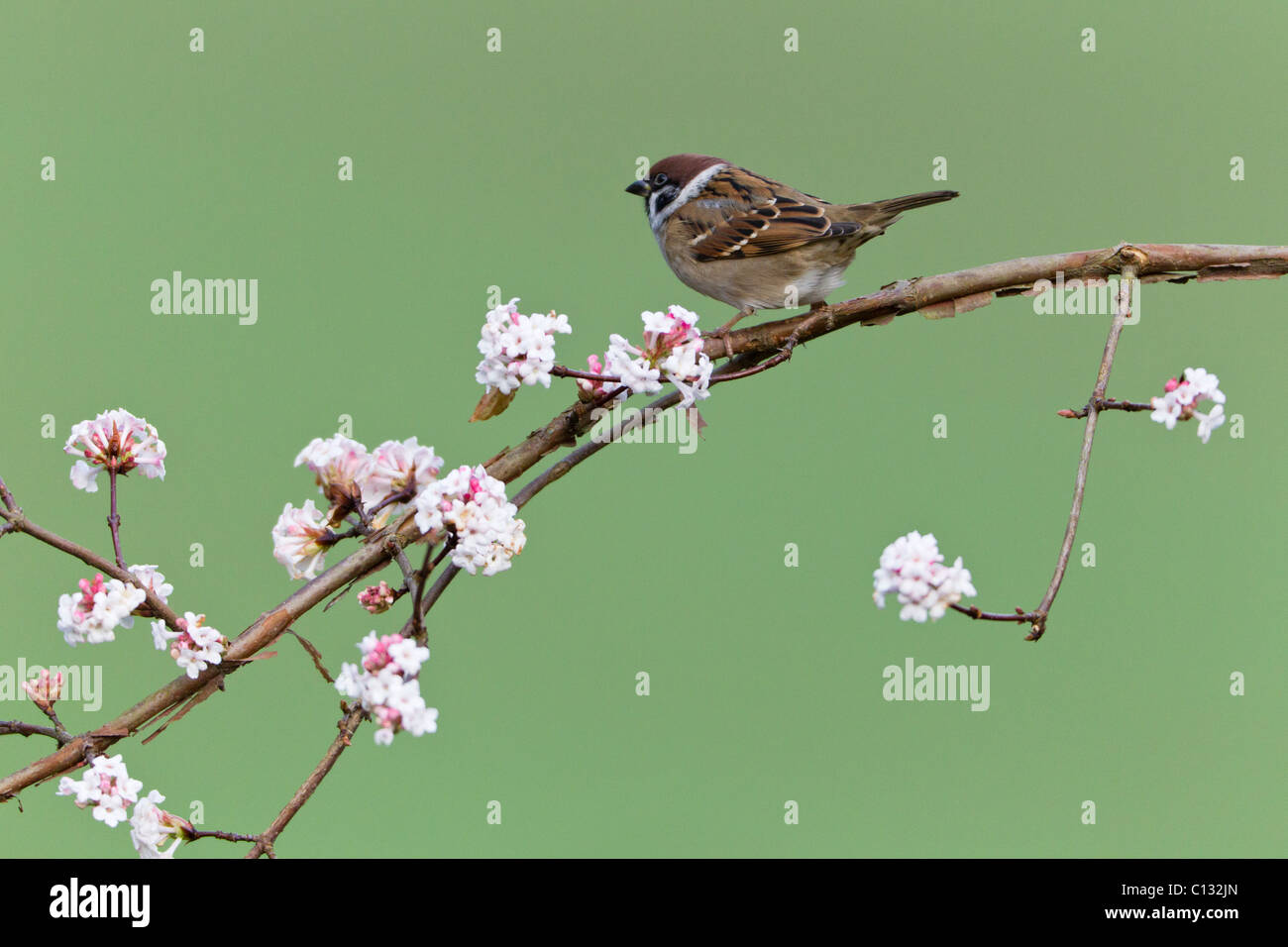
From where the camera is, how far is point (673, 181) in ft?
10.3

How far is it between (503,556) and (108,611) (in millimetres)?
631

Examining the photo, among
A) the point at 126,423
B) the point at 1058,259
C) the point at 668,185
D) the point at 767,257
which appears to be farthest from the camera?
the point at 668,185

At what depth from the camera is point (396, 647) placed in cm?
150

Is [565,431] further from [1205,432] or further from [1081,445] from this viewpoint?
[1205,432]

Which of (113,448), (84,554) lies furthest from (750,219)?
(84,554)

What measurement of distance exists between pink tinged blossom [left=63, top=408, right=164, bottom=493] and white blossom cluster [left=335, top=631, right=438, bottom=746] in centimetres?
69

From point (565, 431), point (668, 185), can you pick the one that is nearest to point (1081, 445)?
point (565, 431)

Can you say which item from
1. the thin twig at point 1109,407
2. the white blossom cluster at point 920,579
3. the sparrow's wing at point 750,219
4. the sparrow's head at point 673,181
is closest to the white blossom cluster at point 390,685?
the white blossom cluster at point 920,579

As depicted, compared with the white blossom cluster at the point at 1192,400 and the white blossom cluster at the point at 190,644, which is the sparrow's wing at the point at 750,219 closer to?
the white blossom cluster at the point at 1192,400

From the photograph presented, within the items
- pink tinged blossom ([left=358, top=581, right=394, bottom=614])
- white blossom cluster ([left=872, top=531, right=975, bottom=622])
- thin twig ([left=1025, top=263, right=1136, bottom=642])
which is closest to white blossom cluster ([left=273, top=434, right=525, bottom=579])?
pink tinged blossom ([left=358, top=581, right=394, bottom=614])

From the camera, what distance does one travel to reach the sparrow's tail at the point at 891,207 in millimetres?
2645

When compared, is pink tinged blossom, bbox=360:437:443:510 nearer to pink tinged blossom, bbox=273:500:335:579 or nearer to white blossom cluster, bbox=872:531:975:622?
pink tinged blossom, bbox=273:500:335:579

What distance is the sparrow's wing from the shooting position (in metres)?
2.77

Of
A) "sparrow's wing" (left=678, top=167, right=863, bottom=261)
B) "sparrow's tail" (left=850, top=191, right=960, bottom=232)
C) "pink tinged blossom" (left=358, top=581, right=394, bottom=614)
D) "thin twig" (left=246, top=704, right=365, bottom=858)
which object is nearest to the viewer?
"thin twig" (left=246, top=704, right=365, bottom=858)
